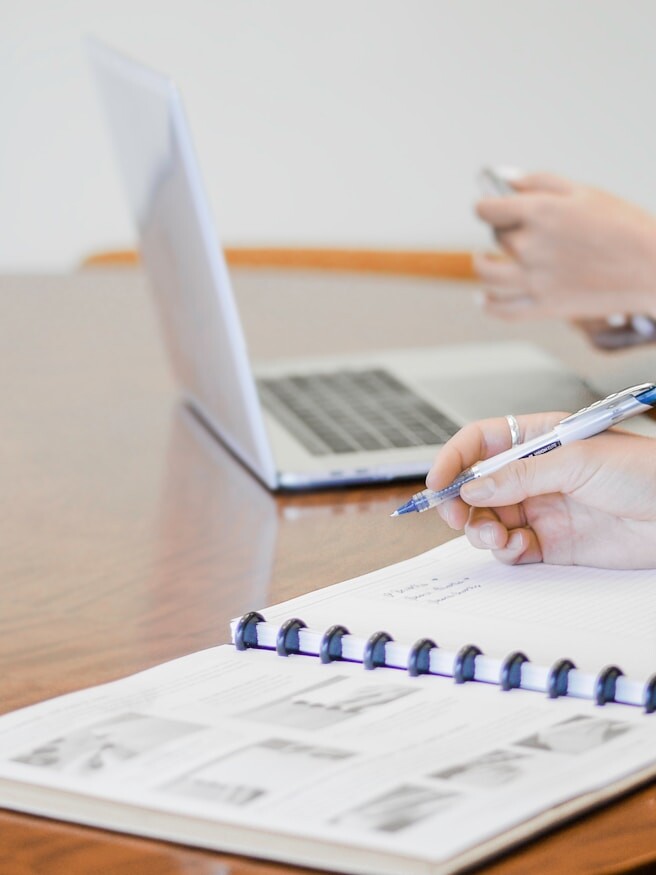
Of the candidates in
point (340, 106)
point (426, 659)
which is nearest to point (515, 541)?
point (426, 659)

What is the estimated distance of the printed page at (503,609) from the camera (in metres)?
0.63

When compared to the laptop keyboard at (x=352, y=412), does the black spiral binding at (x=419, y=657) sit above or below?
below

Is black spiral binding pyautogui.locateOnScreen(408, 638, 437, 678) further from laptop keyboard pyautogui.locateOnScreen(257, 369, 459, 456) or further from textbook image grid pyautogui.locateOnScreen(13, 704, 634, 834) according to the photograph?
laptop keyboard pyautogui.locateOnScreen(257, 369, 459, 456)

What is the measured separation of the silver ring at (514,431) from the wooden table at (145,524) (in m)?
0.09

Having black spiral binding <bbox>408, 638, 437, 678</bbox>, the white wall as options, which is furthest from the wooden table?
the white wall

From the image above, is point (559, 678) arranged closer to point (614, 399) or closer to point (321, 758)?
point (321, 758)

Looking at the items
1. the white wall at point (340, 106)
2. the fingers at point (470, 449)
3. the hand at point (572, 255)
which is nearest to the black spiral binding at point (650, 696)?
the fingers at point (470, 449)

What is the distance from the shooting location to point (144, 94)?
3.47ft

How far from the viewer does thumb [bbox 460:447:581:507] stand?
75 cm

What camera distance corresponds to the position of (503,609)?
69cm

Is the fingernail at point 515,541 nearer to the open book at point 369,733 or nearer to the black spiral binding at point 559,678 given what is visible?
the open book at point 369,733

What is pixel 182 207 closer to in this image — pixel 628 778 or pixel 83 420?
pixel 83 420

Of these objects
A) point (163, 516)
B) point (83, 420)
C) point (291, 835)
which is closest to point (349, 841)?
point (291, 835)

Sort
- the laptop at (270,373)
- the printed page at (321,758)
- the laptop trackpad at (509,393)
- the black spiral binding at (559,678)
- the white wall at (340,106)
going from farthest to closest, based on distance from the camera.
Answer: the white wall at (340,106) → the laptop trackpad at (509,393) → the laptop at (270,373) → the black spiral binding at (559,678) → the printed page at (321,758)
